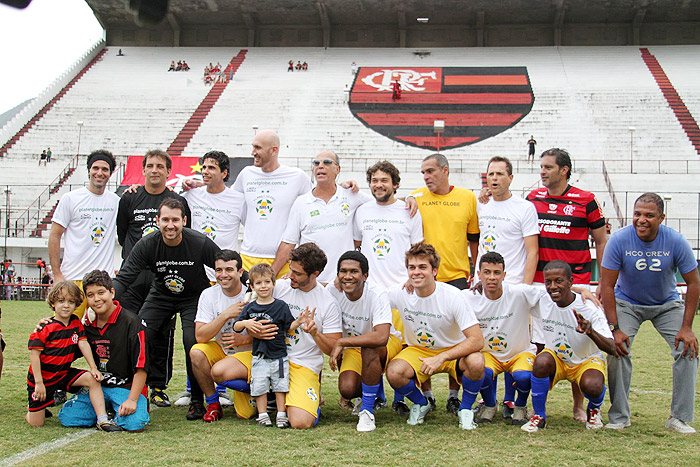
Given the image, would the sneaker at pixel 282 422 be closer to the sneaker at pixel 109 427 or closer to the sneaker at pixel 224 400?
the sneaker at pixel 224 400

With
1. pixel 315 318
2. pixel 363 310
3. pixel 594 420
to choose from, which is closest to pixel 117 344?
pixel 315 318

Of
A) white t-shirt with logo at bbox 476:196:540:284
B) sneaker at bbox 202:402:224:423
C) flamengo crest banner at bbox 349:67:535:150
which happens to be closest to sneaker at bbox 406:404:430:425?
white t-shirt with logo at bbox 476:196:540:284

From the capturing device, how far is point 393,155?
1104 inches

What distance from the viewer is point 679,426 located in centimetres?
489

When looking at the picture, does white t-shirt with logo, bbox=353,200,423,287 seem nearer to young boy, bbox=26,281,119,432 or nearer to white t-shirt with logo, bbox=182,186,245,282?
white t-shirt with logo, bbox=182,186,245,282

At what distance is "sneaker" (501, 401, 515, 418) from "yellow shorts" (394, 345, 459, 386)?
484mm

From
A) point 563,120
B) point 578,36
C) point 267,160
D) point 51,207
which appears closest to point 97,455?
point 267,160

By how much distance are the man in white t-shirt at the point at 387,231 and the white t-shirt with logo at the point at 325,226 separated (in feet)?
0.73

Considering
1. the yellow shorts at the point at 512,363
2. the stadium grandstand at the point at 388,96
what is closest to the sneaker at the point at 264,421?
the yellow shorts at the point at 512,363

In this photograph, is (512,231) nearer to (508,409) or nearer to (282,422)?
(508,409)

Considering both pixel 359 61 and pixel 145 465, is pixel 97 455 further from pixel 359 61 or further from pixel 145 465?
pixel 359 61

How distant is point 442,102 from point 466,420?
1120 inches

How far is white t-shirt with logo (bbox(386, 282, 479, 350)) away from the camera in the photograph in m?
5.09

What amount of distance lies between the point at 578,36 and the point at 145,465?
39942 mm
